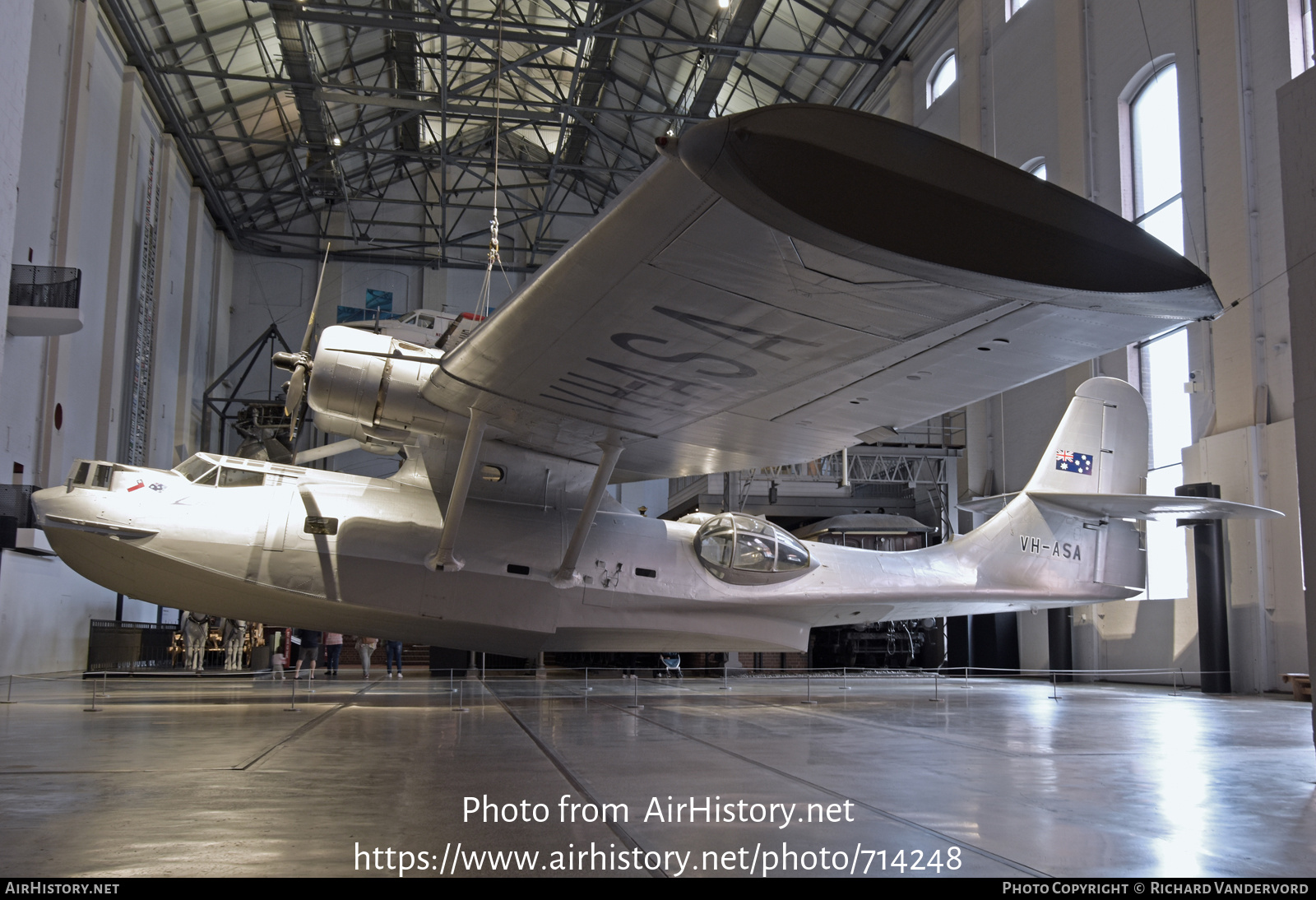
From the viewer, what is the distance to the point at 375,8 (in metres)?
21.7

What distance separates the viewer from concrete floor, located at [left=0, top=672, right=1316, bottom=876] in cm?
325

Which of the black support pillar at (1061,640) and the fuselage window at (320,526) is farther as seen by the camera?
the black support pillar at (1061,640)

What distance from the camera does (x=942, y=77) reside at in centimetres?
2492

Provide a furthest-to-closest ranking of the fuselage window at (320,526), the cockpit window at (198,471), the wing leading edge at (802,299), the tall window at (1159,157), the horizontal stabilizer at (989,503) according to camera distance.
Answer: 1. the tall window at (1159,157)
2. the horizontal stabilizer at (989,503)
3. the cockpit window at (198,471)
4. the fuselage window at (320,526)
5. the wing leading edge at (802,299)

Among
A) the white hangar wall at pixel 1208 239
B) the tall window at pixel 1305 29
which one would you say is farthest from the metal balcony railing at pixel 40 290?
the tall window at pixel 1305 29

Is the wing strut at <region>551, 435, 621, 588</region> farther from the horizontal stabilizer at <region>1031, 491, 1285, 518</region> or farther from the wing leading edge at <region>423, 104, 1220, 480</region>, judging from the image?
the horizontal stabilizer at <region>1031, 491, 1285, 518</region>

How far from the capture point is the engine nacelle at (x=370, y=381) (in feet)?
32.5

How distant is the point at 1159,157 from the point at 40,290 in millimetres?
20972

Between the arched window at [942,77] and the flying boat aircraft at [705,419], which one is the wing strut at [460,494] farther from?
the arched window at [942,77]

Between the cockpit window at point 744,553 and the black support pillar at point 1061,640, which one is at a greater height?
the cockpit window at point 744,553

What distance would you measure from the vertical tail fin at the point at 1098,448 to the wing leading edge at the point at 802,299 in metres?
4.80

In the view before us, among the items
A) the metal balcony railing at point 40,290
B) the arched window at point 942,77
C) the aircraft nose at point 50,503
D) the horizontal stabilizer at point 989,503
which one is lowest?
the aircraft nose at point 50,503

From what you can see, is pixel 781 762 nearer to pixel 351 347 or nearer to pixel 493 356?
pixel 493 356

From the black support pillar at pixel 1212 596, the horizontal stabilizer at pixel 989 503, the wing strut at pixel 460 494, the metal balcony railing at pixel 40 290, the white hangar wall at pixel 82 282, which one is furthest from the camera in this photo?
the white hangar wall at pixel 82 282
